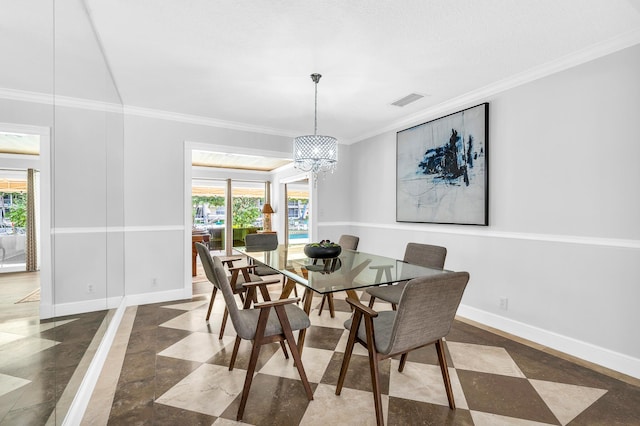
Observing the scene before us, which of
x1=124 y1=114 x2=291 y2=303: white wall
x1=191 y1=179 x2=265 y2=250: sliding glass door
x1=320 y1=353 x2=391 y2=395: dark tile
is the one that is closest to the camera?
x1=320 y1=353 x2=391 y2=395: dark tile

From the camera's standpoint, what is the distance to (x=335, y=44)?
237 centimetres

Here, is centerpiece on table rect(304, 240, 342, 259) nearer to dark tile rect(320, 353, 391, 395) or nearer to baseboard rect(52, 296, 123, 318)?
dark tile rect(320, 353, 391, 395)

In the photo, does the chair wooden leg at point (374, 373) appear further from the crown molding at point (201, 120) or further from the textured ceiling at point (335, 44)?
the crown molding at point (201, 120)

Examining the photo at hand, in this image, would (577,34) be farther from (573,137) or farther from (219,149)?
(219,149)

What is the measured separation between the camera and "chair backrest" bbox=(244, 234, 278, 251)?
364 cm

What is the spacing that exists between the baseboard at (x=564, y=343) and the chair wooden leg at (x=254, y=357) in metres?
2.46

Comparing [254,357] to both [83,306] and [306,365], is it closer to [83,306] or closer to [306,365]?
[306,365]

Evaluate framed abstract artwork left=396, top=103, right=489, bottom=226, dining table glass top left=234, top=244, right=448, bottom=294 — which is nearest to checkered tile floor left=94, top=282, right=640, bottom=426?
dining table glass top left=234, top=244, right=448, bottom=294

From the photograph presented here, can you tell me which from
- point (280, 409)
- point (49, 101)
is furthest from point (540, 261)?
point (49, 101)

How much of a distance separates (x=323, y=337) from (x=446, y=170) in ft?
7.45

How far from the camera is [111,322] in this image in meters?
2.92

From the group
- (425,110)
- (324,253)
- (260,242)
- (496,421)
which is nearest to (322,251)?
(324,253)

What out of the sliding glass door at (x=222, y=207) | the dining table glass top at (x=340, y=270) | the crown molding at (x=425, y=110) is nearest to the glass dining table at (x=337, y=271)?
the dining table glass top at (x=340, y=270)

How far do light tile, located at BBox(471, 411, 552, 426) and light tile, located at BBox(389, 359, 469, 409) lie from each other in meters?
0.10
